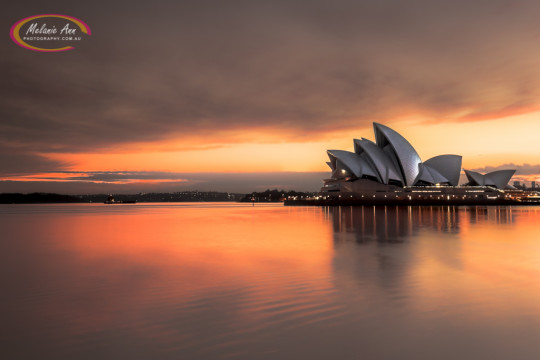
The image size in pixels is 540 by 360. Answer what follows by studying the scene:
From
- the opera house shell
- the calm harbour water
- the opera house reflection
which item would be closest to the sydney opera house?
the opera house shell

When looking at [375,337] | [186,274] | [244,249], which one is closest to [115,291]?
[186,274]

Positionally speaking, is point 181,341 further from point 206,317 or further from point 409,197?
point 409,197

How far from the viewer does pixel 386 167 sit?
7825 centimetres

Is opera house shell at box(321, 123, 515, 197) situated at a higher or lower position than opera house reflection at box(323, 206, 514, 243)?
higher

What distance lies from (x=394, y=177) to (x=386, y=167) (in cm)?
266

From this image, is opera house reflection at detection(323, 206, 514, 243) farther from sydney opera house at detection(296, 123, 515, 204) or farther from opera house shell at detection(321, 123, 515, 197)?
sydney opera house at detection(296, 123, 515, 204)

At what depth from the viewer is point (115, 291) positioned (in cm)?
884

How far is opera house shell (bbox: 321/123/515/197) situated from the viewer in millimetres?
75938

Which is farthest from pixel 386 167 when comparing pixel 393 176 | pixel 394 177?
pixel 394 177

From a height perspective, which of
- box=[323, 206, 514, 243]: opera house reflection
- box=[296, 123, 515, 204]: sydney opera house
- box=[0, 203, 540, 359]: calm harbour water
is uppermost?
box=[296, 123, 515, 204]: sydney opera house

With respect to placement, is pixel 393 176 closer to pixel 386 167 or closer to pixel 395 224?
pixel 386 167

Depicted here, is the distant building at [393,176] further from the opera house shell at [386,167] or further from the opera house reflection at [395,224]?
the opera house reflection at [395,224]

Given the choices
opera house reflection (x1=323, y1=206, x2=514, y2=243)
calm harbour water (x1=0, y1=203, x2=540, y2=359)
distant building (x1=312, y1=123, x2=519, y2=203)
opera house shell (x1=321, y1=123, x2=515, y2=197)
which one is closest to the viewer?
calm harbour water (x1=0, y1=203, x2=540, y2=359)

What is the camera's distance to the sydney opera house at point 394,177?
77.0 meters
